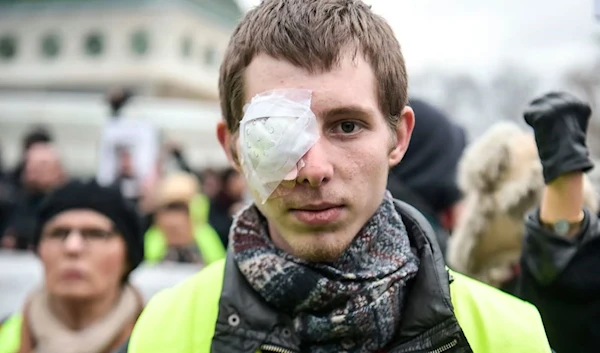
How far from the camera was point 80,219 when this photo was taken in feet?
9.46

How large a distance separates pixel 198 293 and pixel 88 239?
4.49ft

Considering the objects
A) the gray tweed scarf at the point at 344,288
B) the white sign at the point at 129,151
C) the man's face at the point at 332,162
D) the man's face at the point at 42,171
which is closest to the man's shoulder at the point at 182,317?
the gray tweed scarf at the point at 344,288

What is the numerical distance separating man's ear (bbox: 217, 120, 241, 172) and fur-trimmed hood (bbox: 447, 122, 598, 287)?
1.16m

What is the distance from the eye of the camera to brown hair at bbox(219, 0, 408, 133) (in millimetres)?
1470

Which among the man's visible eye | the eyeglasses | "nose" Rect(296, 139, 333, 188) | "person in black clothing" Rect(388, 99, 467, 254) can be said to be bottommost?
the eyeglasses

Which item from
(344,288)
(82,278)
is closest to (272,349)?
(344,288)

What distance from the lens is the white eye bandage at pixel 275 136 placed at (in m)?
1.44

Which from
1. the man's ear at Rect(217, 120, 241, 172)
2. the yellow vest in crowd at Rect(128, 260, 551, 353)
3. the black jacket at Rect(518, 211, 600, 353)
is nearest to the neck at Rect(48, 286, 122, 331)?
the yellow vest in crowd at Rect(128, 260, 551, 353)

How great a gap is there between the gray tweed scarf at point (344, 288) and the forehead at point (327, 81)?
0.28 m

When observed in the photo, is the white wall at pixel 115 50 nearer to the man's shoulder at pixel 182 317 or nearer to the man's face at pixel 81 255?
the man's face at pixel 81 255

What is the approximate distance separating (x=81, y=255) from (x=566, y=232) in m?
1.85

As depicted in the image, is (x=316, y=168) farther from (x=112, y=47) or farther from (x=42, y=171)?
(x=112, y=47)

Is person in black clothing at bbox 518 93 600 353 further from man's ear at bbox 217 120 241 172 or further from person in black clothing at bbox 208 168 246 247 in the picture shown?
person in black clothing at bbox 208 168 246 247

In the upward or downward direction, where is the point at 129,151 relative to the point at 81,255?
downward
